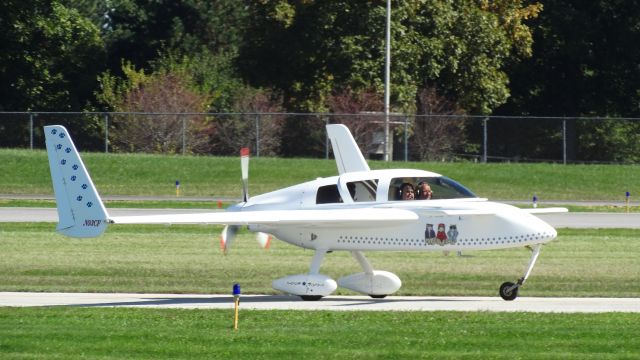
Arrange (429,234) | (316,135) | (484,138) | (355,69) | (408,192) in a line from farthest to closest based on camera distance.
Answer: (355,69), (316,135), (484,138), (408,192), (429,234)

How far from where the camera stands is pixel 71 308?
18.4 metres

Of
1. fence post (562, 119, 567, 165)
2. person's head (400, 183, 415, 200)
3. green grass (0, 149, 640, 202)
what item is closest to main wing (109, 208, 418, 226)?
person's head (400, 183, 415, 200)

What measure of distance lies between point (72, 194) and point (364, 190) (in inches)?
176

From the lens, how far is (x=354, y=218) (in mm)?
19391

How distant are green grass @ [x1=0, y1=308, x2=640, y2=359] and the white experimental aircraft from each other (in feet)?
6.00

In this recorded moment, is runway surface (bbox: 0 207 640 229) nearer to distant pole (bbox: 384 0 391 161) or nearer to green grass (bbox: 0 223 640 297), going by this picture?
green grass (bbox: 0 223 640 297)

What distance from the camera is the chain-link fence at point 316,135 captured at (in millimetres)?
51844

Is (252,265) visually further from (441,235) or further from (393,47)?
(393,47)

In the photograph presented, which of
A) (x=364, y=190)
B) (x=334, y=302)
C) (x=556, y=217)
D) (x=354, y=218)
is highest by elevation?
(x=364, y=190)

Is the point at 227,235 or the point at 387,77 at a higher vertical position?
the point at 387,77

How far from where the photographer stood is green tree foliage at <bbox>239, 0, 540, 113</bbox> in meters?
55.2

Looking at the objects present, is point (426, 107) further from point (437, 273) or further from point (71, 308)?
point (71, 308)

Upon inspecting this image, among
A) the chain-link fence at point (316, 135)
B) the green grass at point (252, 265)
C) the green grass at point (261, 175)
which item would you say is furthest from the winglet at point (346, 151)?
the chain-link fence at point (316, 135)

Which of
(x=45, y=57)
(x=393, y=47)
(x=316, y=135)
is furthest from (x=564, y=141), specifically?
(x=45, y=57)
